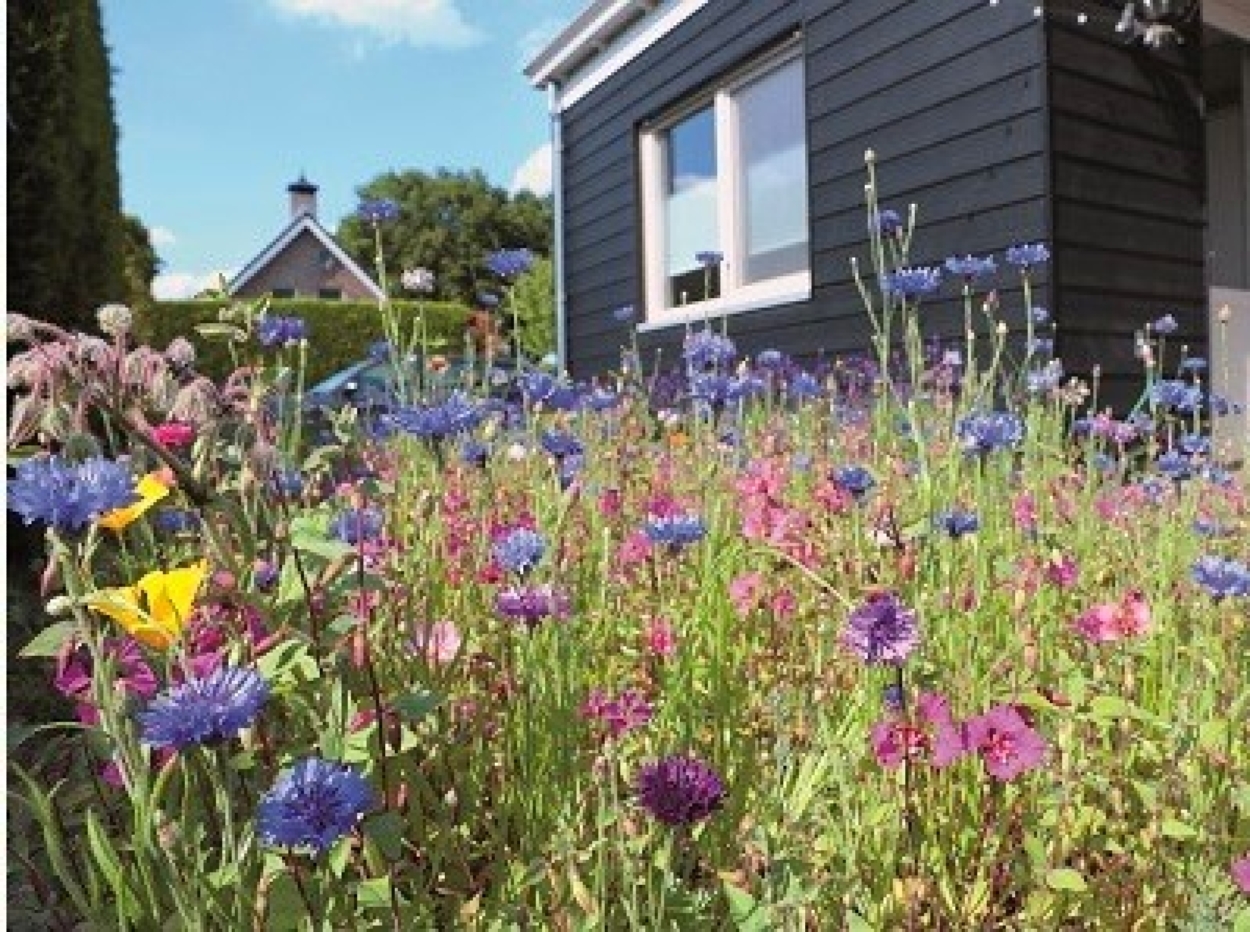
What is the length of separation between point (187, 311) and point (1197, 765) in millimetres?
19438

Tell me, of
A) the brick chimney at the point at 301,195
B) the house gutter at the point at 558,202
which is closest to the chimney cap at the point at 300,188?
the brick chimney at the point at 301,195

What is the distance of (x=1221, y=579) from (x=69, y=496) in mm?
1306

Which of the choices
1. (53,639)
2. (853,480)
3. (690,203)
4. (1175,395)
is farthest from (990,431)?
(690,203)

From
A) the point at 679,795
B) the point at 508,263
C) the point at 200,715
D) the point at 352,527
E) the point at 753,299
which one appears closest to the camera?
the point at 200,715

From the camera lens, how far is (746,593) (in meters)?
1.83

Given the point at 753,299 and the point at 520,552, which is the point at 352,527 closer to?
the point at 520,552

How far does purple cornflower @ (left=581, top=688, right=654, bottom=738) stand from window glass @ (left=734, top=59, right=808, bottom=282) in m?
5.90

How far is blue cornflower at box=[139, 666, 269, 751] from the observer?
83 centimetres

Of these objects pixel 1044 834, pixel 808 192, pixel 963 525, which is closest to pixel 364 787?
pixel 1044 834

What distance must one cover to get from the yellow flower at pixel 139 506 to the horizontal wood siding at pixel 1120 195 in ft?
15.3

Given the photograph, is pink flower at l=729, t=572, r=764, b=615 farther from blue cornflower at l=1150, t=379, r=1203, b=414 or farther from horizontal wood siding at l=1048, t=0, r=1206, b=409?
horizontal wood siding at l=1048, t=0, r=1206, b=409

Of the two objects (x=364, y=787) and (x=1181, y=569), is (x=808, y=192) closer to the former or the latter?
(x=1181, y=569)

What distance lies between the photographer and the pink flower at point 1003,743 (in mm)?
1188

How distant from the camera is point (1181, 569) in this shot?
2.05m
